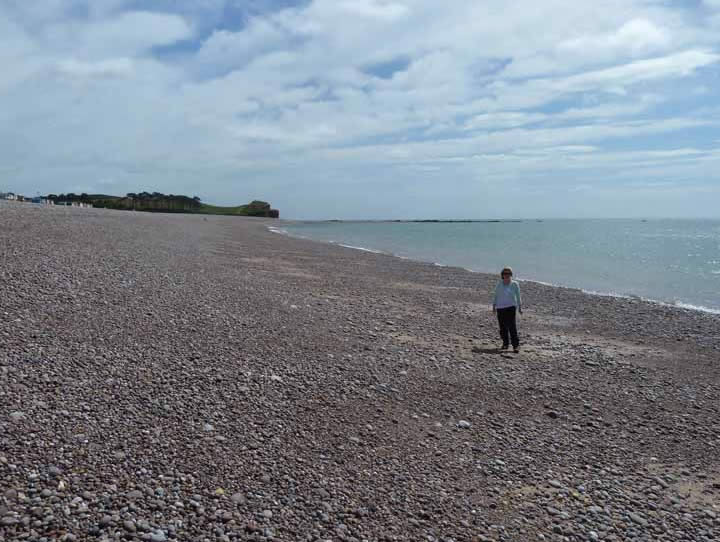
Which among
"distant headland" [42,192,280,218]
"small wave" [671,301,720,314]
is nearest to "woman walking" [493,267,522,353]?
"small wave" [671,301,720,314]

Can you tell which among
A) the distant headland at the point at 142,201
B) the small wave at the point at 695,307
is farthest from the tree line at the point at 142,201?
the small wave at the point at 695,307

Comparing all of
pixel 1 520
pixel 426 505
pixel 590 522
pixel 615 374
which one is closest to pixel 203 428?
pixel 1 520

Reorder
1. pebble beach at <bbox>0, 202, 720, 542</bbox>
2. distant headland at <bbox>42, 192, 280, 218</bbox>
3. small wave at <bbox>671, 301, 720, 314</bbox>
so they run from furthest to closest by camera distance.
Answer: distant headland at <bbox>42, 192, 280, 218</bbox>
small wave at <bbox>671, 301, 720, 314</bbox>
pebble beach at <bbox>0, 202, 720, 542</bbox>

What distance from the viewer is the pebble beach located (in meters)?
4.88

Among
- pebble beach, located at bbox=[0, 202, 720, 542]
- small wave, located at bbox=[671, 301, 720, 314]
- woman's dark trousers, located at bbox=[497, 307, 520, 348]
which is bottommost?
pebble beach, located at bbox=[0, 202, 720, 542]

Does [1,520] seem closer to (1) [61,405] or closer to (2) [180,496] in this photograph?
(2) [180,496]

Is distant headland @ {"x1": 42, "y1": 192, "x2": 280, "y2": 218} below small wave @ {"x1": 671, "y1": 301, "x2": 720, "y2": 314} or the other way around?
the other way around

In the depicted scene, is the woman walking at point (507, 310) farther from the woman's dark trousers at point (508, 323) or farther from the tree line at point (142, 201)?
the tree line at point (142, 201)

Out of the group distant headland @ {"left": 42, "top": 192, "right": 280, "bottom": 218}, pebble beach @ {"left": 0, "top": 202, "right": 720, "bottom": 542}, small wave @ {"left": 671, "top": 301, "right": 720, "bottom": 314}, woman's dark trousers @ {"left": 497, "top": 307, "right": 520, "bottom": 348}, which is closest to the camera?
pebble beach @ {"left": 0, "top": 202, "right": 720, "bottom": 542}

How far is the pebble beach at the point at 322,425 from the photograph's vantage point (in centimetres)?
488

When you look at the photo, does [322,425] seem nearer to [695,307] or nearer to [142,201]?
[695,307]

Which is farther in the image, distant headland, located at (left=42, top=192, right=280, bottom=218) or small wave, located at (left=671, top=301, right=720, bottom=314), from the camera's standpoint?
distant headland, located at (left=42, top=192, right=280, bottom=218)

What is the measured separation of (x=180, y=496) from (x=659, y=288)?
2791 cm

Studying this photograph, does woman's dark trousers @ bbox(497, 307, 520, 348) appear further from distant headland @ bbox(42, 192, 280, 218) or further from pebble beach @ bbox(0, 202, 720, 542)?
distant headland @ bbox(42, 192, 280, 218)
